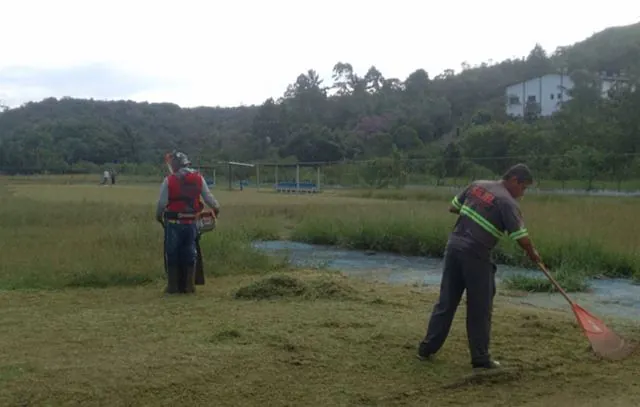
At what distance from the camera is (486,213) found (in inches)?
213

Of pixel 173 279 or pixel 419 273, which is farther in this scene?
pixel 419 273

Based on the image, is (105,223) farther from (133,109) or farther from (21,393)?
A: (133,109)

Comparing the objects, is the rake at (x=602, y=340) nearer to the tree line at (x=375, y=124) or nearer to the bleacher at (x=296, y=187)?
the tree line at (x=375, y=124)

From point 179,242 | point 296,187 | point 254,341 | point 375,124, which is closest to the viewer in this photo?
point 254,341

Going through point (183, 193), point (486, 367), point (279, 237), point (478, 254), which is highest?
point (183, 193)

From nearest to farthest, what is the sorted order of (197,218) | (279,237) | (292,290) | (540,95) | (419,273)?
(292,290), (197,218), (419,273), (279,237), (540,95)

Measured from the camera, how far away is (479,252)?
544 centimetres

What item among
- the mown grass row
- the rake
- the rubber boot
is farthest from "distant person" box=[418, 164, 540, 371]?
the mown grass row

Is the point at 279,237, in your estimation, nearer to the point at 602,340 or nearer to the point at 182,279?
the point at 182,279

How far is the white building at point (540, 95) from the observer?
240ft

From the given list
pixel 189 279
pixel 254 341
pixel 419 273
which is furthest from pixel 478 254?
pixel 419 273

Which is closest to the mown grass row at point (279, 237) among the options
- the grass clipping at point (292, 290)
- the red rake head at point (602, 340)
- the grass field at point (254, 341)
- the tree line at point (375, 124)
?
the grass field at point (254, 341)

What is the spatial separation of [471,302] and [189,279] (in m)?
3.92

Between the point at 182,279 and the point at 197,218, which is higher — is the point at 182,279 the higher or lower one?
the lower one
